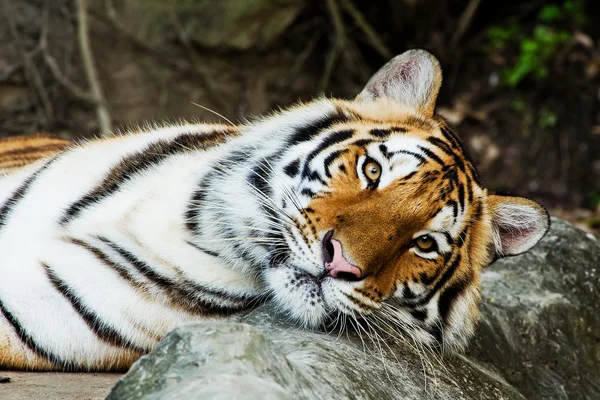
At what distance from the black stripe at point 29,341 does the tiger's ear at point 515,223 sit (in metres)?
1.53

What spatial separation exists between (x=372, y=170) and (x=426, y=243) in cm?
28

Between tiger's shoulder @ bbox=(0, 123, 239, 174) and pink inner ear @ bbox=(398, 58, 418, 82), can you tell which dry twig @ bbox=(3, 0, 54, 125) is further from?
pink inner ear @ bbox=(398, 58, 418, 82)

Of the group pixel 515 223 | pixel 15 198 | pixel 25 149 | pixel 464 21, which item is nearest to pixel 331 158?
pixel 515 223

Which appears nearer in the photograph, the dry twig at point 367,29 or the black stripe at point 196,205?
the black stripe at point 196,205

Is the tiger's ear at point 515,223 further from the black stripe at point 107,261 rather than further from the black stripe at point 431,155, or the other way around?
the black stripe at point 107,261

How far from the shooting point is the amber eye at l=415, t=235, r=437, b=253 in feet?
8.07

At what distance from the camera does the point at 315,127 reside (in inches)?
110

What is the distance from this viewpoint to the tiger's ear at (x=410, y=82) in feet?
9.53

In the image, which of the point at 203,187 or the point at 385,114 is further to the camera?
the point at 385,114

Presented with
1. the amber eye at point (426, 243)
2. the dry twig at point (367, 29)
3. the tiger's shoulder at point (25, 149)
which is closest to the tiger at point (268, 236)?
the amber eye at point (426, 243)

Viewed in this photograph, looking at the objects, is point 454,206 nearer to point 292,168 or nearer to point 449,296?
point 449,296

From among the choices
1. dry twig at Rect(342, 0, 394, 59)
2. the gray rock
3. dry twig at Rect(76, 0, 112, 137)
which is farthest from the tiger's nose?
dry twig at Rect(342, 0, 394, 59)

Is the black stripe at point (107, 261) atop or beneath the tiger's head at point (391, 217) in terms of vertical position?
beneath

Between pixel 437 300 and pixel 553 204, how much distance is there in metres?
4.64
